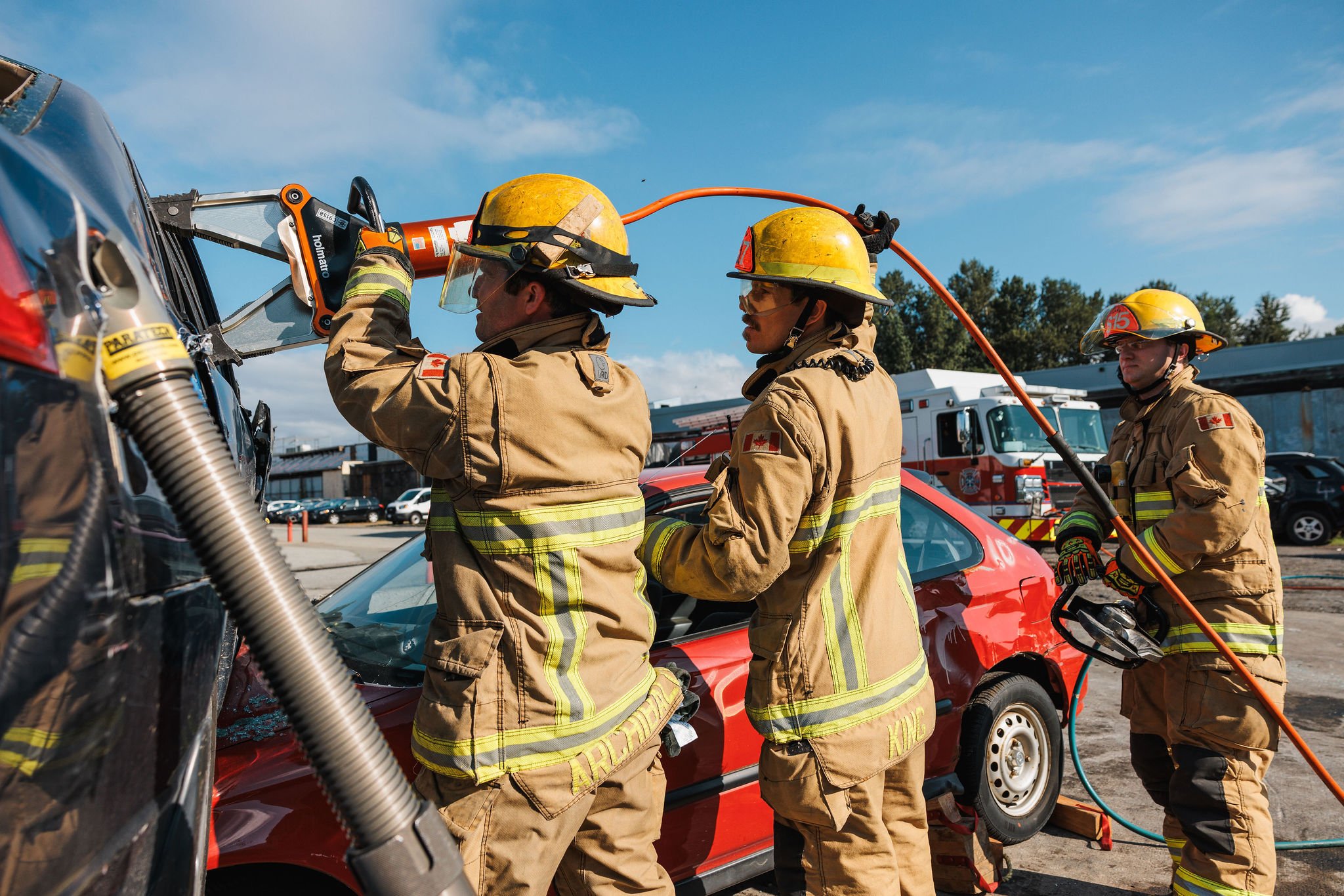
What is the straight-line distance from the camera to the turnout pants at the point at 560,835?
1593 millimetres

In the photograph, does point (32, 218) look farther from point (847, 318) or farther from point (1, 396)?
point (847, 318)

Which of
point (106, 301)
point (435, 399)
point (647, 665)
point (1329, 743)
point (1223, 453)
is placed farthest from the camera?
point (1329, 743)

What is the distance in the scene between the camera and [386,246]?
1798mm

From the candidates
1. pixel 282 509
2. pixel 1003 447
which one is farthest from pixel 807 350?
pixel 282 509

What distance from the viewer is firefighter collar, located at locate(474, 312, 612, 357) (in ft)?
5.95

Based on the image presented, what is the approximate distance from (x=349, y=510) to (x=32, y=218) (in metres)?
45.3

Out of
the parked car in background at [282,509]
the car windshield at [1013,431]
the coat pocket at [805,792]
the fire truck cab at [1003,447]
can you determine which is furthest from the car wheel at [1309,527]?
the parked car in background at [282,509]

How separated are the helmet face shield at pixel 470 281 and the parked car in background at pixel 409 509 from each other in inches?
1381

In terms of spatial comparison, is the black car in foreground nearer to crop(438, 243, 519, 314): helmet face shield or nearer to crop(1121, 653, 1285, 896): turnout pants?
crop(438, 243, 519, 314): helmet face shield

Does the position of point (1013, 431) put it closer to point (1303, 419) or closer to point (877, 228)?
A: point (877, 228)

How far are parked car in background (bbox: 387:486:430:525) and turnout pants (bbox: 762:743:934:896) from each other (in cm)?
3502

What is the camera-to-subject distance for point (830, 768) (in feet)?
6.57

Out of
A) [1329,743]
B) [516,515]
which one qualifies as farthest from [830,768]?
[1329,743]

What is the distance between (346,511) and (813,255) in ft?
146
